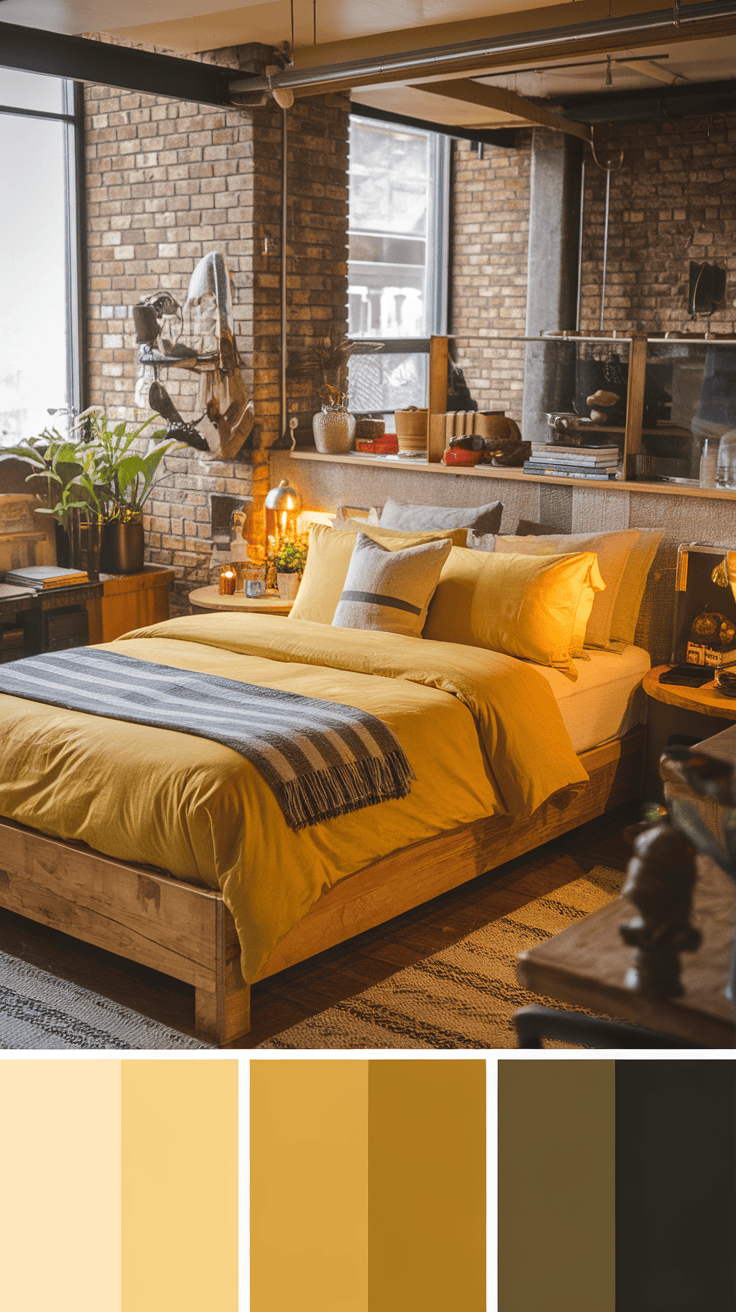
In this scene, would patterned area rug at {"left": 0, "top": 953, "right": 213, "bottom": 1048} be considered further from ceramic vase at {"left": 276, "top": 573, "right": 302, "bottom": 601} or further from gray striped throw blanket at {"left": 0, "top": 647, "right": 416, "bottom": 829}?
ceramic vase at {"left": 276, "top": 573, "right": 302, "bottom": 601}

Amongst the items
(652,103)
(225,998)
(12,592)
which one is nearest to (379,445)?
(12,592)

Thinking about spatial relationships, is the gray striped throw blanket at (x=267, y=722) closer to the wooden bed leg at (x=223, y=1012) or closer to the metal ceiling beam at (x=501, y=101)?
the wooden bed leg at (x=223, y=1012)

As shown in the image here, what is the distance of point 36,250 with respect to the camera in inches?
237

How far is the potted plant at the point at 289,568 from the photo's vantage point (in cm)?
533

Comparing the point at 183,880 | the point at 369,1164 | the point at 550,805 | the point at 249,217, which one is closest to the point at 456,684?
the point at 550,805

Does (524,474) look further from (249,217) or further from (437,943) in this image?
(437,943)

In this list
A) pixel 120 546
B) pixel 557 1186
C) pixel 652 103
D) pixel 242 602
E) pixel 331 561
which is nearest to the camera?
pixel 557 1186

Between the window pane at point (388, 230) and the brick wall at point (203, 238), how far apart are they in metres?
1.59

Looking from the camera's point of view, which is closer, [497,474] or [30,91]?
[497,474]

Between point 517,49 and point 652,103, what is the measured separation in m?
2.72

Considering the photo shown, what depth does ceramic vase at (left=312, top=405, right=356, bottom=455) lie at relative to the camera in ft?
18.5

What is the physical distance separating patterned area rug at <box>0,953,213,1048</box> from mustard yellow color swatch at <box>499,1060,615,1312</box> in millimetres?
1345

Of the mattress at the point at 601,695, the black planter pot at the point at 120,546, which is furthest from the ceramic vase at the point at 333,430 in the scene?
the mattress at the point at 601,695

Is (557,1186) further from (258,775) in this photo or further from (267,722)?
(267,722)
